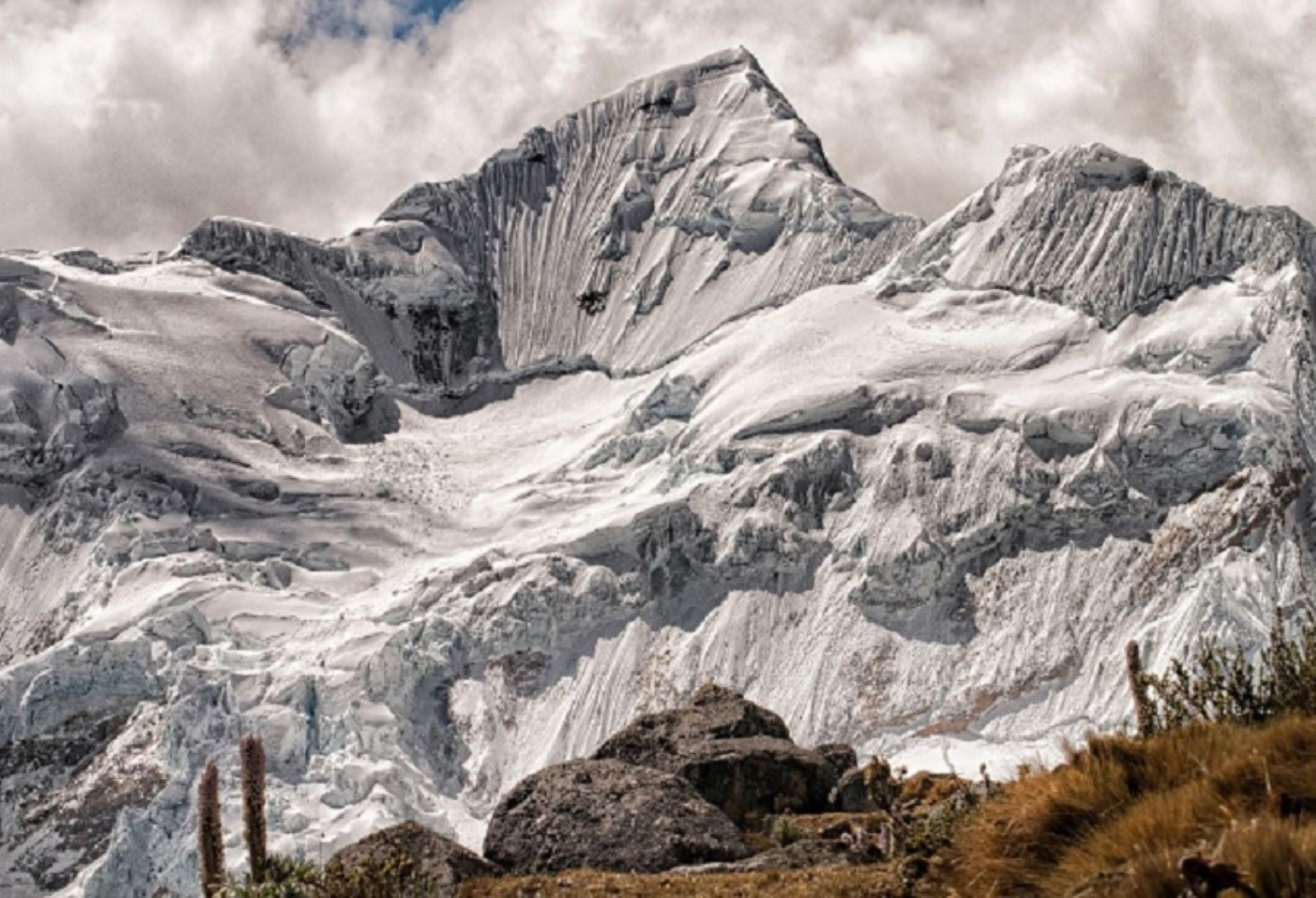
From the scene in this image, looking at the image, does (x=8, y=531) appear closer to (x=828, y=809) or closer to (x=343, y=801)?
(x=343, y=801)

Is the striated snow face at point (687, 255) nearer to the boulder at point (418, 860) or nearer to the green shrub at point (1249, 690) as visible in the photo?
the boulder at point (418, 860)

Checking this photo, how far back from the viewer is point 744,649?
11462 cm

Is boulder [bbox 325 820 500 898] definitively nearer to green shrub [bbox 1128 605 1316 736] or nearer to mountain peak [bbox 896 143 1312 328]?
green shrub [bbox 1128 605 1316 736]

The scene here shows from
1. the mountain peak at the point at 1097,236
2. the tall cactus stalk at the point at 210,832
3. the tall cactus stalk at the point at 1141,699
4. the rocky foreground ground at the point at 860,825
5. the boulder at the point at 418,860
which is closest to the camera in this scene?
the rocky foreground ground at the point at 860,825

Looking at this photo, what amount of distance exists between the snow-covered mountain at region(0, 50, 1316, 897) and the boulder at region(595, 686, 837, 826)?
54663mm

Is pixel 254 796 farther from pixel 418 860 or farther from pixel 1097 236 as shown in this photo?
pixel 1097 236

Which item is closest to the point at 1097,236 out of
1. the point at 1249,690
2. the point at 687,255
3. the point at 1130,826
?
the point at 687,255

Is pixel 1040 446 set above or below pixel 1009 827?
above

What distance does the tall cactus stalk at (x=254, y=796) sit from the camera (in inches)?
1060

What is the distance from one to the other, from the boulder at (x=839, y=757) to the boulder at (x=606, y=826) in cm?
1238

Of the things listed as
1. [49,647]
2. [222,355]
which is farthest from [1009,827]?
[222,355]

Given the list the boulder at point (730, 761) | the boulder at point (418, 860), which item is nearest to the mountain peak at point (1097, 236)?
the boulder at point (730, 761)

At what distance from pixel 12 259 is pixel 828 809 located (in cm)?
13541

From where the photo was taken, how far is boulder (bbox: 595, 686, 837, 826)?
4094 cm
